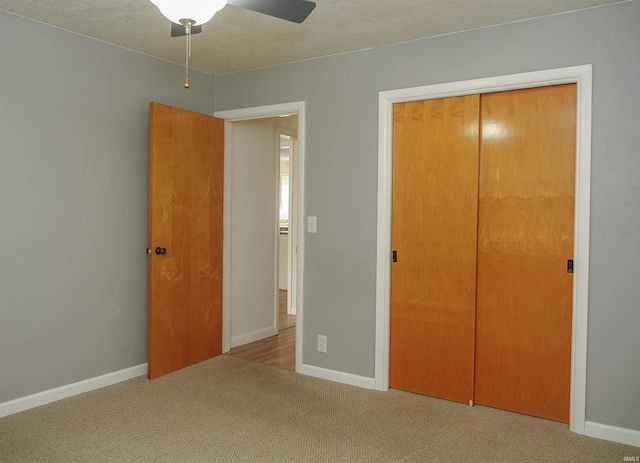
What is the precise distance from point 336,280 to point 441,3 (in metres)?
1.90

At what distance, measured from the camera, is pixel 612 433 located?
2684 mm

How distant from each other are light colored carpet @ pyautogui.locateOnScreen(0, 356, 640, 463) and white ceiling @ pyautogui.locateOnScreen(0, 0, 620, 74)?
2324 mm

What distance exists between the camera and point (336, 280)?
3.58 m

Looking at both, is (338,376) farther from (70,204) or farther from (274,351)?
(70,204)

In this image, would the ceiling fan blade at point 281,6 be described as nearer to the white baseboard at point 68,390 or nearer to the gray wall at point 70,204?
the gray wall at point 70,204

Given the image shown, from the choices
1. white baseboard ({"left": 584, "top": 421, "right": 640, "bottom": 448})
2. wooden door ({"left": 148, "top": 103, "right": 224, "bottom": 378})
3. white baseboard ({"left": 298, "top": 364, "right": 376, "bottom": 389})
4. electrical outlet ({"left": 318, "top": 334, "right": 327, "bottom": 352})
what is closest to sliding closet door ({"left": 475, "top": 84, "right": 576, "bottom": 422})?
white baseboard ({"left": 584, "top": 421, "right": 640, "bottom": 448})

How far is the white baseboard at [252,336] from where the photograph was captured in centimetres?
443

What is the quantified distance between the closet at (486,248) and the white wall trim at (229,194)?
718mm

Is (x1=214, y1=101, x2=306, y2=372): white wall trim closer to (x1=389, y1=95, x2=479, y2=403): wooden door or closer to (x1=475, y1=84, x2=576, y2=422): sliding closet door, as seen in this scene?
(x1=389, y1=95, x2=479, y2=403): wooden door

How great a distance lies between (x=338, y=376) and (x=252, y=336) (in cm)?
129

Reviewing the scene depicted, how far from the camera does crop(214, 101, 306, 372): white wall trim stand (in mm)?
3703

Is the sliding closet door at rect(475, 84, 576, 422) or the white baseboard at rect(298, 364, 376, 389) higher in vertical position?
the sliding closet door at rect(475, 84, 576, 422)

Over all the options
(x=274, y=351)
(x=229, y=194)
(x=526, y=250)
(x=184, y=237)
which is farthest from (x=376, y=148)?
(x=274, y=351)

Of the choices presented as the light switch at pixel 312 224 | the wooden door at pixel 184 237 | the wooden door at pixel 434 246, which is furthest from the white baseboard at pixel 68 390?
the wooden door at pixel 434 246
